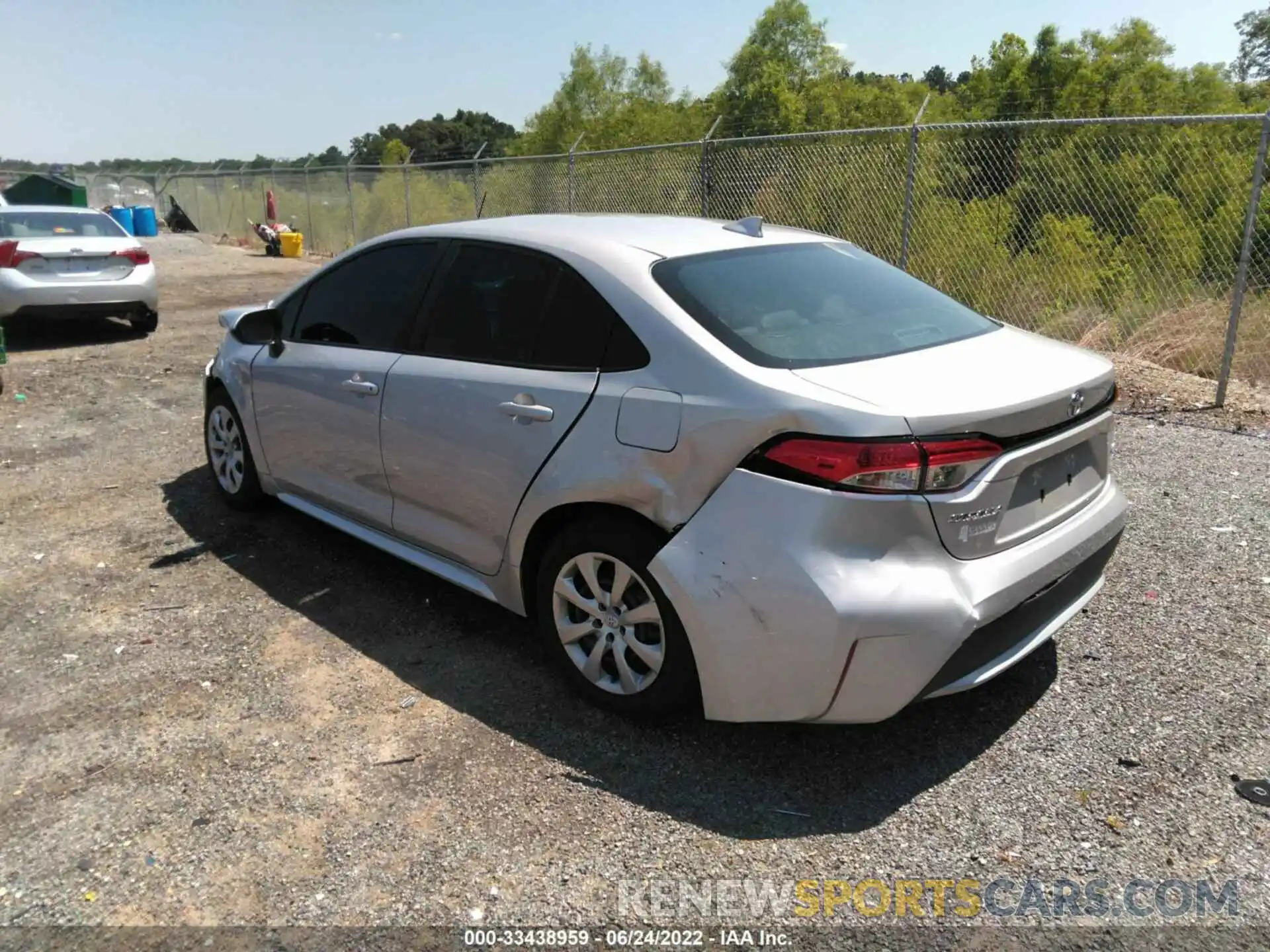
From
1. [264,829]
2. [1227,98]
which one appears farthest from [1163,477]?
[1227,98]

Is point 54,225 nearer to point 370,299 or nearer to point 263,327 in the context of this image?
point 263,327

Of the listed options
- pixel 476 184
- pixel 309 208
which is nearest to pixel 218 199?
pixel 309 208

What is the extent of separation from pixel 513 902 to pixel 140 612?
8.54ft

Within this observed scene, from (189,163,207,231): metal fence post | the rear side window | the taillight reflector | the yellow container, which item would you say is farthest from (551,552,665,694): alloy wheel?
(189,163,207,231): metal fence post

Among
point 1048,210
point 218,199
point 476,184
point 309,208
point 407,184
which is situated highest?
point 218,199

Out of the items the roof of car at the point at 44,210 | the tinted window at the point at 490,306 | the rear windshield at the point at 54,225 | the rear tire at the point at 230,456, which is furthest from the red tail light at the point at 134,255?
the tinted window at the point at 490,306

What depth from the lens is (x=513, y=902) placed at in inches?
96.4

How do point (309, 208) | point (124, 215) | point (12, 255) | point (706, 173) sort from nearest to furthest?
point (12, 255)
point (706, 173)
point (309, 208)
point (124, 215)

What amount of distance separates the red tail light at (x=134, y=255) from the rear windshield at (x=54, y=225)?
0.24 m

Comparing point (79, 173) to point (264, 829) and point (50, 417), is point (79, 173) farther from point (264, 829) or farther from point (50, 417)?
point (264, 829)

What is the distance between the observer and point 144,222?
30359 mm

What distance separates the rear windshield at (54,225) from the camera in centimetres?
1056

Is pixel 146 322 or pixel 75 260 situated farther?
pixel 146 322

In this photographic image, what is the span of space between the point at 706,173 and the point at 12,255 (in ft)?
25.5
